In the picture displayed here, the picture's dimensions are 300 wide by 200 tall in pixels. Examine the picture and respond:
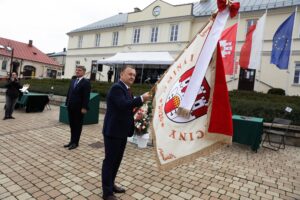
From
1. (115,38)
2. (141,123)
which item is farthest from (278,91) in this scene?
(115,38)

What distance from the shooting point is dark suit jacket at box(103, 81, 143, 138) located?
125 inches

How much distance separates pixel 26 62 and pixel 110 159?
43.3m

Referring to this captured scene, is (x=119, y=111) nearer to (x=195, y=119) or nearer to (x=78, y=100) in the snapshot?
(x=195, y=119)

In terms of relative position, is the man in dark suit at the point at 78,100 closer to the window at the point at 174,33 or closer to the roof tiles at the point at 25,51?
the window at the point at 174,33

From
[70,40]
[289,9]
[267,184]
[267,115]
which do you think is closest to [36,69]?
[70,40]

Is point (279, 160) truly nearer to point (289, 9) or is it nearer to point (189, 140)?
point (189, 140)

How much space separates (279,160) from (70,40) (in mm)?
32935

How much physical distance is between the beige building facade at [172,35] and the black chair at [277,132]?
8.70 metres

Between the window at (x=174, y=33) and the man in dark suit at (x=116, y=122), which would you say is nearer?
the man in dark suit at (x=116, y=122)

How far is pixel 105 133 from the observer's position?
3352mm

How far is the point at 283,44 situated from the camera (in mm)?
12289

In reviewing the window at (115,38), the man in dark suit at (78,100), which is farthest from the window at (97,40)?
the man in dark suit at (78,100)

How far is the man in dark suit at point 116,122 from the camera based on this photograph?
3.23 m

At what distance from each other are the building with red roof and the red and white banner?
40734mm
